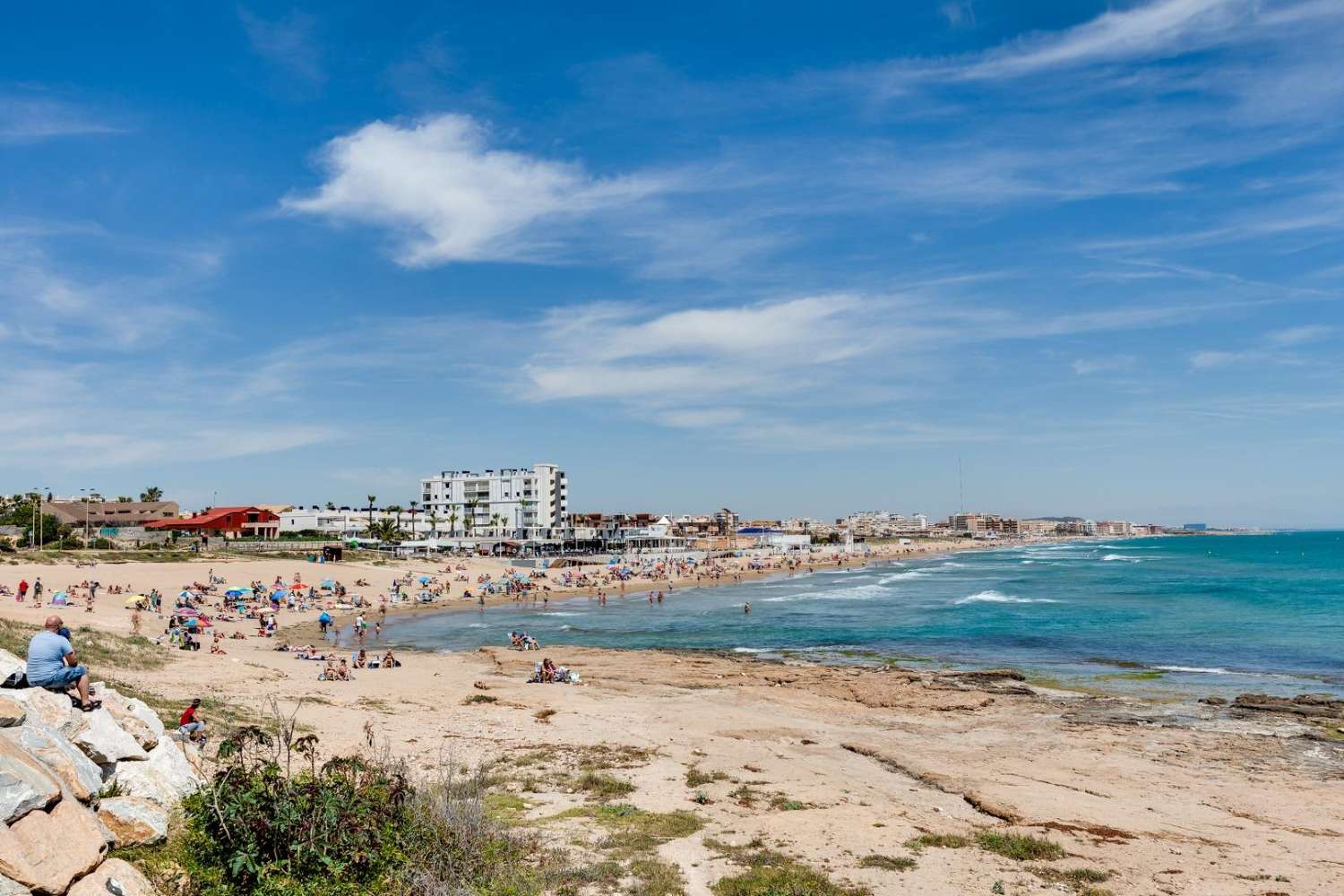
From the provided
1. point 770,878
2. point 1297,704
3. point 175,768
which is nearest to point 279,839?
point 175,768

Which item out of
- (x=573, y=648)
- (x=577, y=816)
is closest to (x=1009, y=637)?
(x=573, y=648)

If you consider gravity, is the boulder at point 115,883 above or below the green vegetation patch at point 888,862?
above

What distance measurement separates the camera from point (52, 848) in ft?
21.8

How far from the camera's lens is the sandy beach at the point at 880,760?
455 inches

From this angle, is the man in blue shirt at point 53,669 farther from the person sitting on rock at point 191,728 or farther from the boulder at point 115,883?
the boulder at point 115,883

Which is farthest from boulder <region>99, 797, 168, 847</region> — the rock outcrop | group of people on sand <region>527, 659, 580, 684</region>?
group of people on sand <region>527, 659, 580, 684</region>

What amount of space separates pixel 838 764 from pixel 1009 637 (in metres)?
25.9

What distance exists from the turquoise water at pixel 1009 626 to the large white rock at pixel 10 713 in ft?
85.3

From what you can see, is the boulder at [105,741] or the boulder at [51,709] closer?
the boulder at [51,709]

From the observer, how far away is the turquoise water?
31.6 metres

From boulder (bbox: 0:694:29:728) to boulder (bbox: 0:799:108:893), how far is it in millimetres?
1359

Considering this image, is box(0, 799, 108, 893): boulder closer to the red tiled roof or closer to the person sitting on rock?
the person sitting on rock

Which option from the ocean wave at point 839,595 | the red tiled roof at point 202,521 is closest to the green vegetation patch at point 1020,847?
the ocean wave at point 839,595

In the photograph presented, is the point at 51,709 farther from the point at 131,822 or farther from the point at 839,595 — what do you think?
the point at 839,595
